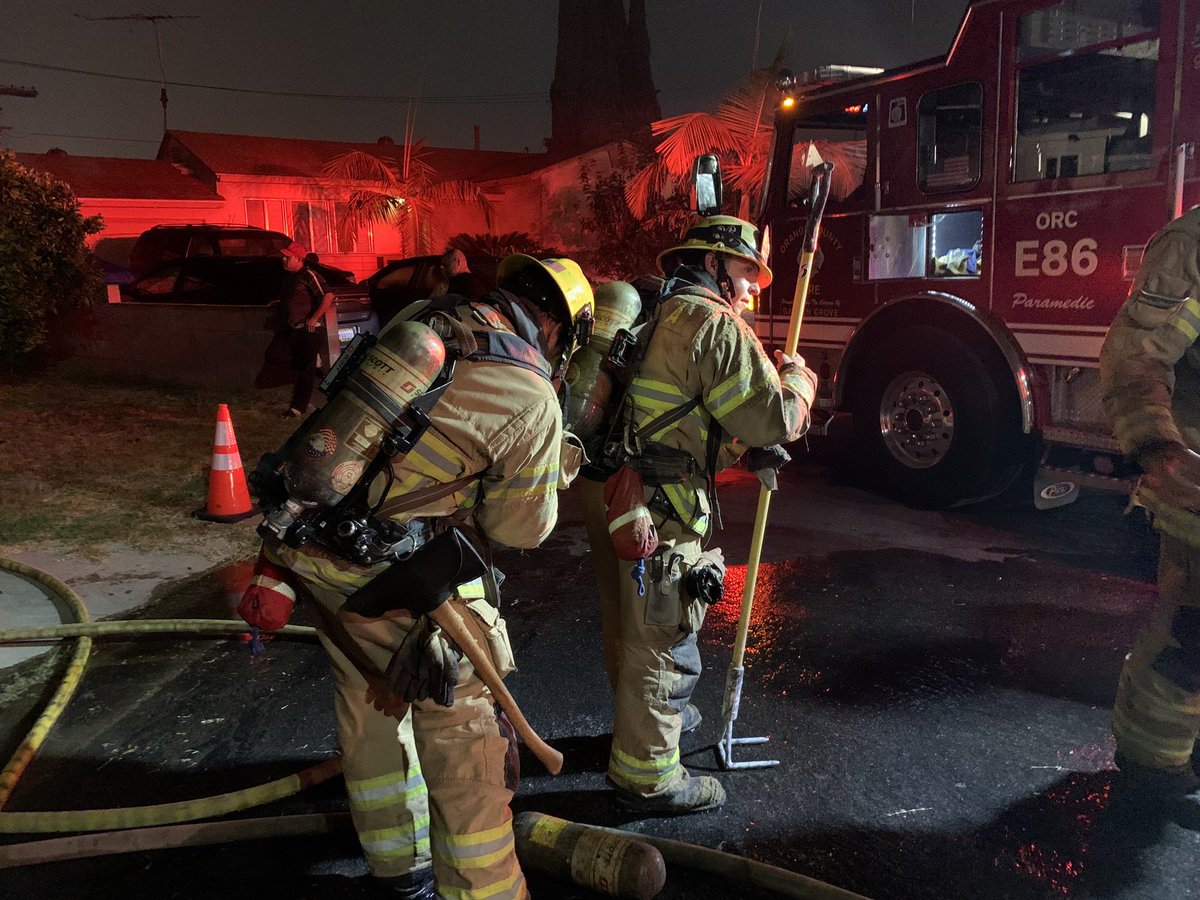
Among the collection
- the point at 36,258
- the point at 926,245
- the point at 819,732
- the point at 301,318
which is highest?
the point at 36,258

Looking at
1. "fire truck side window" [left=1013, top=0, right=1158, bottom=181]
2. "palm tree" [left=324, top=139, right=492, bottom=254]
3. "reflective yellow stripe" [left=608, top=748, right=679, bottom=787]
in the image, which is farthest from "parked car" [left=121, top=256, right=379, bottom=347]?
"reflective yellow stripe" [left=608, top=748, right=679, bottom=787]

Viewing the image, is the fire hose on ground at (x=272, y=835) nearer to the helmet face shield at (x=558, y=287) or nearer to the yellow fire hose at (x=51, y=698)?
the yellow fire hose at (x=51, y=698)

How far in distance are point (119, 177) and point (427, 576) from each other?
28961 mm

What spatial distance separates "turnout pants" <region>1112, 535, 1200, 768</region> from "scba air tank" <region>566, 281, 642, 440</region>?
178 centimetres

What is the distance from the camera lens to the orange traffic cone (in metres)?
Result: 6.07

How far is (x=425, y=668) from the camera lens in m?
2.22

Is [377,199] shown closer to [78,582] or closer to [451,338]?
[78,582]

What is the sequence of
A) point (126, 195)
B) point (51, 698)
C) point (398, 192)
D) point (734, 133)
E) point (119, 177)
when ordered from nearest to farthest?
point (51, 698), point (734, 133), point (398, 192), point (126, 195), point (119, 177)

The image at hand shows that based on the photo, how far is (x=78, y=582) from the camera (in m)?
5.02

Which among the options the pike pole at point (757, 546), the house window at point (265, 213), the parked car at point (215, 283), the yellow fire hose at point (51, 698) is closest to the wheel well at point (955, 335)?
the pike pole at point (757, 546)

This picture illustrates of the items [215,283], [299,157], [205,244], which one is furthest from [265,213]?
[215,283]

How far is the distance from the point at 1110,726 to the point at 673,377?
2.14 m

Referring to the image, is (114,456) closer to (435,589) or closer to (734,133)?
(435,589)

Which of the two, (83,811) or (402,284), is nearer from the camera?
(83,811)
